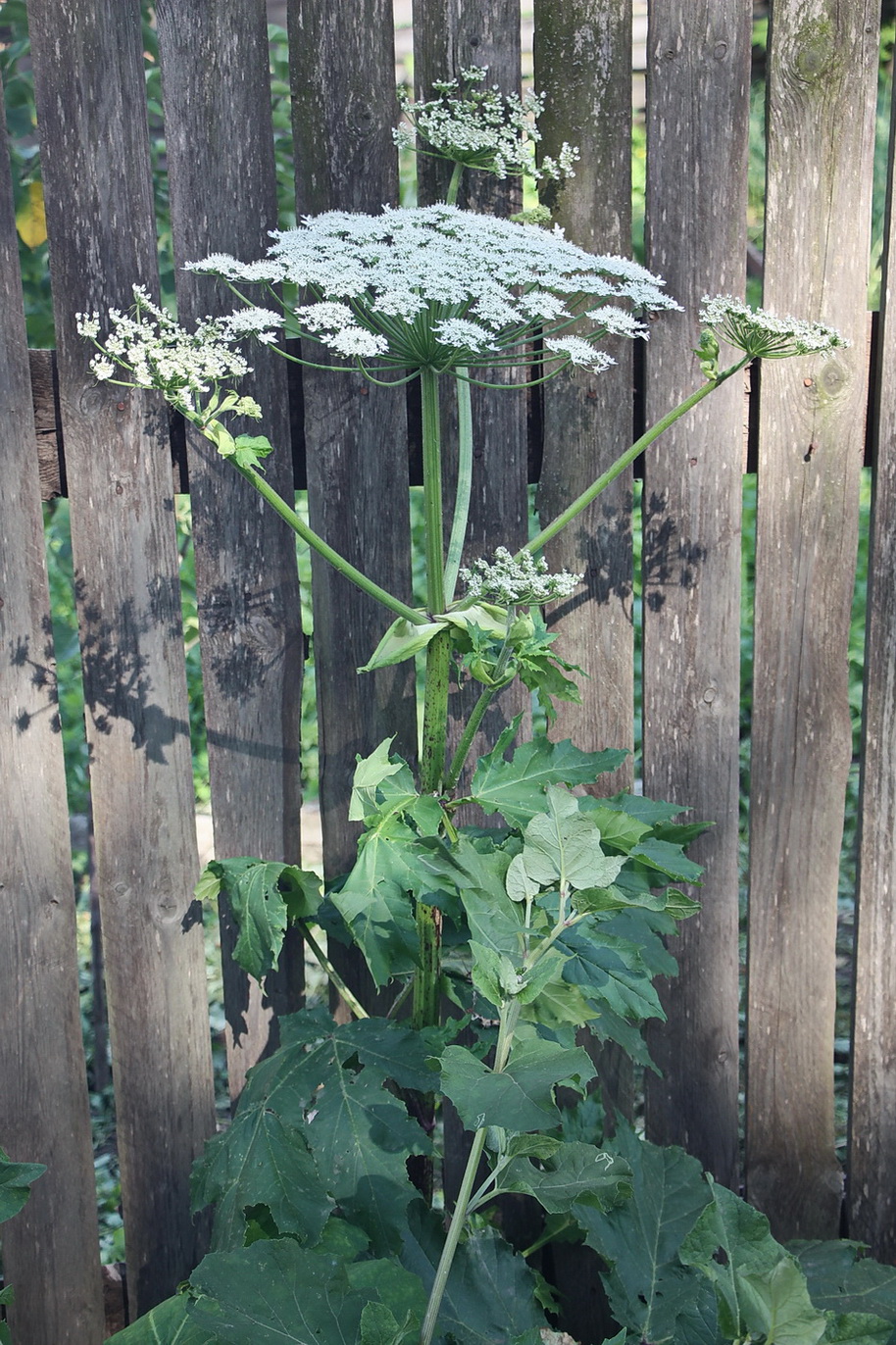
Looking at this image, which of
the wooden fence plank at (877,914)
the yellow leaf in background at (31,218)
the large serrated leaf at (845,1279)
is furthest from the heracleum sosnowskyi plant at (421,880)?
the yellow leaf in background at (31,218)

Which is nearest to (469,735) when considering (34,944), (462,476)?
(462,476)

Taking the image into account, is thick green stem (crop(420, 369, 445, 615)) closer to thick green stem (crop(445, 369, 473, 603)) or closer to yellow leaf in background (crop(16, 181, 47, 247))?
thick green stem (crop(445, 369, 473, 603))

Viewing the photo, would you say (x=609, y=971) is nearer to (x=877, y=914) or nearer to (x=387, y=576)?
(x=387, y=576)

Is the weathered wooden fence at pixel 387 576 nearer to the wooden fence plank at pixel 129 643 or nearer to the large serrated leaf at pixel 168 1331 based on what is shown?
the wooden fence plank at pixel 129 643

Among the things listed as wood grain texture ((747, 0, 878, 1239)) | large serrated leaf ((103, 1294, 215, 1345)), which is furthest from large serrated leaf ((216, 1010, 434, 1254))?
wood grain texture ((747, 0, 878, 1239))

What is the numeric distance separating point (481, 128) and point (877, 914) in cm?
191

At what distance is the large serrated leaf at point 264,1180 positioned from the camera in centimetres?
184

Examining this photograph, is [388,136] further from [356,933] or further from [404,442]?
[356,933]

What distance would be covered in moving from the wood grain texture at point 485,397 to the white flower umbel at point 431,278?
0.90 ft

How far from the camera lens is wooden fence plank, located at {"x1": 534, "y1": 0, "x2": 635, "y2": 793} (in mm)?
2209

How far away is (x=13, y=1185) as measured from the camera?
5.36 feet

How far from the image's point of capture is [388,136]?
2.21 meters

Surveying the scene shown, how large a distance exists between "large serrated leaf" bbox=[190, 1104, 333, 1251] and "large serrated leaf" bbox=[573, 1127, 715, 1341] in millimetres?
444

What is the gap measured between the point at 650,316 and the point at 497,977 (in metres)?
1.50
